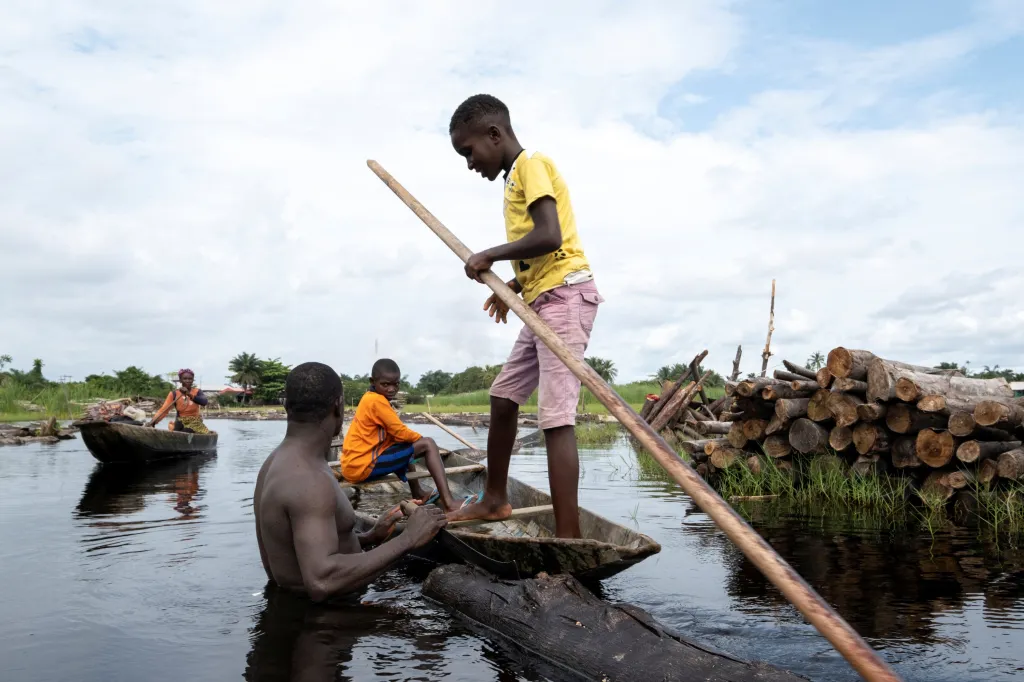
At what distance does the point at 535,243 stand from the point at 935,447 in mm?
4624

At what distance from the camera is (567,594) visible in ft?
9.86

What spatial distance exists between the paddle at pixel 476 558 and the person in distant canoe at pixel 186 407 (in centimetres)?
905

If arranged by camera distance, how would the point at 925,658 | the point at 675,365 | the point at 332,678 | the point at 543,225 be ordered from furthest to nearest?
the point at 675,365 → the point at 543,225 → the point at 925,658 → the point at 332,678

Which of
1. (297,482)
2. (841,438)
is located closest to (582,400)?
(841,438)

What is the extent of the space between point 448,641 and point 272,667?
687 mm

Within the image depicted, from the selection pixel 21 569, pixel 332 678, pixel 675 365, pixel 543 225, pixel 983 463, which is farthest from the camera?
pixel 675 365

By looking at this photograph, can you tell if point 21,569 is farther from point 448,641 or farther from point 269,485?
point 448,641

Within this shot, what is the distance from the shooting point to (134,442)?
1087 cm

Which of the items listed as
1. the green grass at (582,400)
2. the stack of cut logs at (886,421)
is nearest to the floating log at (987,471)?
the stack of cut logs at (886,421)

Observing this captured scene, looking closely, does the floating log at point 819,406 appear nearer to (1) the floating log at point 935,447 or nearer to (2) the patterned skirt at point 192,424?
(1) the floating log at point 935,447

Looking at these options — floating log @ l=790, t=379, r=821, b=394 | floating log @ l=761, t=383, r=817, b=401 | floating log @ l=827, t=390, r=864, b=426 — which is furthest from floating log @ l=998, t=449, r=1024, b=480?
floating log @ l=761, t=383, r=817, b=401

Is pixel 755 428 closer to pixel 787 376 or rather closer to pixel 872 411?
pixel 787 376

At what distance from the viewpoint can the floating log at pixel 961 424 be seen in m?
6.25

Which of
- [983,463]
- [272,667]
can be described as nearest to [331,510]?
[272,667]
